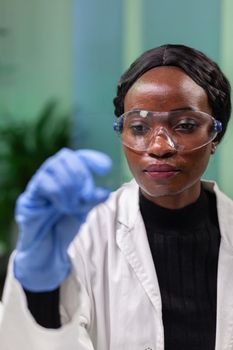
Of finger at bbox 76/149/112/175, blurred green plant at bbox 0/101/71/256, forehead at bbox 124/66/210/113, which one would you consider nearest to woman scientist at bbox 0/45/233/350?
forehead at bbox 124/66/210/113

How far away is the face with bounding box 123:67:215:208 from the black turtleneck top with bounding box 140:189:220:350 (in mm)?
111

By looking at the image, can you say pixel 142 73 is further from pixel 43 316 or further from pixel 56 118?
pixel 56 118

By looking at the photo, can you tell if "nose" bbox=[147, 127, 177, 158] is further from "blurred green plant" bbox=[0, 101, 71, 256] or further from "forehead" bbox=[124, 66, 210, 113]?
"blurred green plant" bbox=[0, 101, 71, 256]

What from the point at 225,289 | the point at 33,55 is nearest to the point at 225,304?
the point at 225,289

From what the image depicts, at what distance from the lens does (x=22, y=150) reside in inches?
129

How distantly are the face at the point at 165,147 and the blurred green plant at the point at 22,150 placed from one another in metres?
2.28

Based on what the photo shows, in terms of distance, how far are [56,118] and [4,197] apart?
0.57m

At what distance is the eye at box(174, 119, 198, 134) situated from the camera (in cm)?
97

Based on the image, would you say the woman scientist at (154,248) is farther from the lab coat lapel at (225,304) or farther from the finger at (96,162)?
the finger at (96,162)

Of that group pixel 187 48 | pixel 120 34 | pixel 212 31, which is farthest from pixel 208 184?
pixel 120 34

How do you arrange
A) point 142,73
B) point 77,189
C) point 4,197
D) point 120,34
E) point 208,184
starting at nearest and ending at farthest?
point 77,189, point 142,73, point 208,184, point 120,34, point 4,197

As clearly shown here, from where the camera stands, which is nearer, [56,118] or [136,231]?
[136,231]

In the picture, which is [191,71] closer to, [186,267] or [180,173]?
[180,173]

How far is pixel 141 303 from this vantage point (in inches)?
39.6
